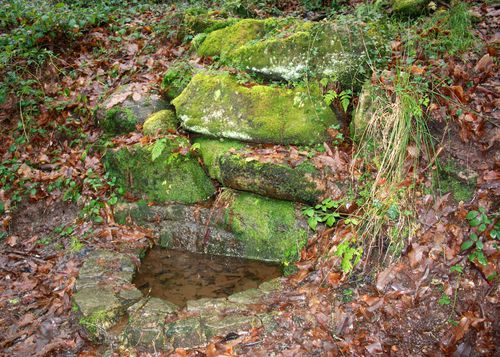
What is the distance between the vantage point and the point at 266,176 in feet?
15.8

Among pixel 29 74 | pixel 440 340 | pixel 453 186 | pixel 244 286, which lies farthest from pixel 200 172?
pixel 29 74

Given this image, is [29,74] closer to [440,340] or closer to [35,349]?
[35,349]

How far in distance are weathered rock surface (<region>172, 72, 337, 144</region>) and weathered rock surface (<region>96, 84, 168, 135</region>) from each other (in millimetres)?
910

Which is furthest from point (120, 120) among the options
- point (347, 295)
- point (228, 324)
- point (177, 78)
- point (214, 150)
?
point (347, 295)

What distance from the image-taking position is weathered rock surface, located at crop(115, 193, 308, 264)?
4.85m

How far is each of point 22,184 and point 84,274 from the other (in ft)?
7.51

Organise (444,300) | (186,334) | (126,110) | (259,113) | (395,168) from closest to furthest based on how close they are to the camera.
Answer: (444,300) → (186,334) → (395,168) → (259,113) → (126,110)

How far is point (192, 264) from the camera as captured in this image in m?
4.98

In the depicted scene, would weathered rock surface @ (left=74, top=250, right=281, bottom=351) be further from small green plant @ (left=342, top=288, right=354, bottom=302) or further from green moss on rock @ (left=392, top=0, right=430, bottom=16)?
green moss on rock @ (left=392, top=0, right=430, bottom=16)

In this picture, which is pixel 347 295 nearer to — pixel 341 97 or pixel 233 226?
pixel 233 226

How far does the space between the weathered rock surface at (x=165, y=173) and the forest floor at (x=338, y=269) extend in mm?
423

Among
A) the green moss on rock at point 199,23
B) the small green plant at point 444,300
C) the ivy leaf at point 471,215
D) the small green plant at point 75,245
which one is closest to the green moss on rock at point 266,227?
the small green plant at point 444,300

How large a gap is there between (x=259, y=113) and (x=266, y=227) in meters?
1.59

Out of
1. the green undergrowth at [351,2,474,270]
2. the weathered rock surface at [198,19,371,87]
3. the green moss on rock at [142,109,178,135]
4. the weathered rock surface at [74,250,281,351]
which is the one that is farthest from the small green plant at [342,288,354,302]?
the green moss on rock at [142,109,178,135]
